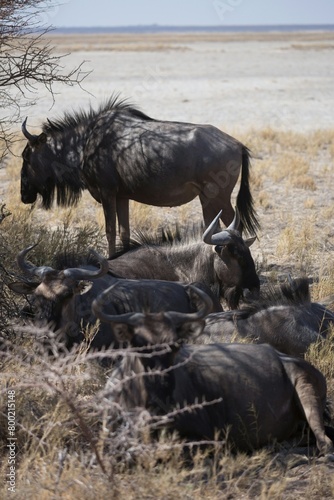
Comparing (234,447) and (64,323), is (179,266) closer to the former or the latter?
(64,323)

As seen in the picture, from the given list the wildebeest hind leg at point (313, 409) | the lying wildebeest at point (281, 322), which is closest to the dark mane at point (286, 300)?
the lying wildebeest at point (281, 322)

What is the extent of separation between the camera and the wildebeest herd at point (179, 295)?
4684 mm

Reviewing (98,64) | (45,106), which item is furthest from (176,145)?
(98,64)

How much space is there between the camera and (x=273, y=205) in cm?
1197

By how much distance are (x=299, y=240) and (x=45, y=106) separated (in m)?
15.5

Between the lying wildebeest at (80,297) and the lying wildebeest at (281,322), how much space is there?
44 centimetres

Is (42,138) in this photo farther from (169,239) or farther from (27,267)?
(27,267)

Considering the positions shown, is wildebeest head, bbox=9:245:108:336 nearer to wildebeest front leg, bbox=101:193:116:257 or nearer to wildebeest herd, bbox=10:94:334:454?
wildebeest herd, bbox=10:94:334:454

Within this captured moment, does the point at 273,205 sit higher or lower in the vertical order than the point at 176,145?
lower

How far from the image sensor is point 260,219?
11.1 meters

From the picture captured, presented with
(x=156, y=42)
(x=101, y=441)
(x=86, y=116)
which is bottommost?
(x=101, y=441)

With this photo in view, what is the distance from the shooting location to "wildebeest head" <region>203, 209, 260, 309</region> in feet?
23.3

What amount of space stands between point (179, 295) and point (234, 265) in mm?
806

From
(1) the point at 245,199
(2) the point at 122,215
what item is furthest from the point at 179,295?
(1) the point at 245,199
